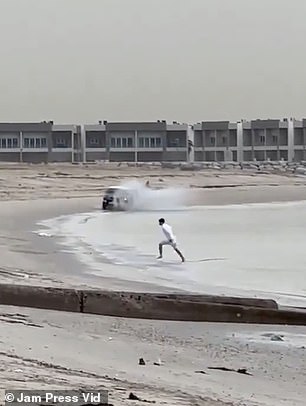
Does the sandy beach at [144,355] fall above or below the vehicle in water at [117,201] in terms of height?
above

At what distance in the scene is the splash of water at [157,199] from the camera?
46812 mm

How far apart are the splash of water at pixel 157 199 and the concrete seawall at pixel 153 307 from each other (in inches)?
1361

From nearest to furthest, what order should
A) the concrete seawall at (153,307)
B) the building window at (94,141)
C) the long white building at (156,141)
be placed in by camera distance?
the concrete seawall at (153,307) → the long white building at (156,141) → the building window at (94,141)

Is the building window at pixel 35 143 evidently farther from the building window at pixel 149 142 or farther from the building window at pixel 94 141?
the building window at pixel 149 142

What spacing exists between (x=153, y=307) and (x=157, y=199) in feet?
134

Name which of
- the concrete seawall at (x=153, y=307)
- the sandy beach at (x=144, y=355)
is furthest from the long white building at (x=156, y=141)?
the concrete seawall at (x=153, y=307)

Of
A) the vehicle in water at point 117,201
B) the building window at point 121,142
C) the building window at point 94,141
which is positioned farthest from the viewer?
the building window at point 94,141

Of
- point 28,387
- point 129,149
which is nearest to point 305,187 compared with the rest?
point 129,149

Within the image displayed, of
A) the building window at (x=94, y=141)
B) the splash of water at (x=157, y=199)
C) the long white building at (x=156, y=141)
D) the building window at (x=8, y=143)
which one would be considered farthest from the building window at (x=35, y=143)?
the splash of water at (x=157, y=199)

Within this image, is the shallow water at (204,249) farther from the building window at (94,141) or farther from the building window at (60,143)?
the building window at (94,141)

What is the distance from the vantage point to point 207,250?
23.4m

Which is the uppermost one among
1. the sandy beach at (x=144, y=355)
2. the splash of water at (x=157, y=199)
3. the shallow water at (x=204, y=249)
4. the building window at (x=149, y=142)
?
the building window at (x=149, y=142)

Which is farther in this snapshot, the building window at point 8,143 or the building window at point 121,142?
the building window at point 121,142

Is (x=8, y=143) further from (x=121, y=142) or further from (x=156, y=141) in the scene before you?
(x=156, y=141)
